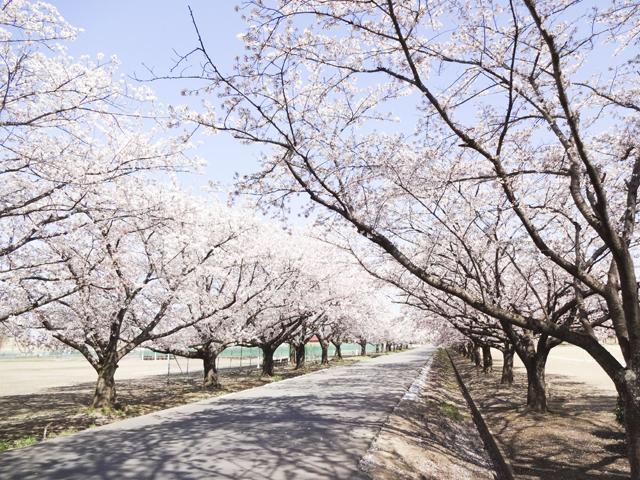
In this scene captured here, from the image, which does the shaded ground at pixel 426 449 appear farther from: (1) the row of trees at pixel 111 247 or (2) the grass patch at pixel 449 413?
(1) the row of trees at pixel 111 247

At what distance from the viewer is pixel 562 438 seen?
9.07 meters

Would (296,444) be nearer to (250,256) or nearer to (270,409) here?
(270,409)

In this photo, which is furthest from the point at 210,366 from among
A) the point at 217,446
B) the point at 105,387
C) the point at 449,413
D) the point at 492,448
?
the point at 492,448

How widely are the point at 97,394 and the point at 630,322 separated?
13.9 meters

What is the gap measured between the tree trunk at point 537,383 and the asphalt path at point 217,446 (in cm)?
442

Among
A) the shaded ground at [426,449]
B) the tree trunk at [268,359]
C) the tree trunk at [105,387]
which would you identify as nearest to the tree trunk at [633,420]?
the shaded ground at [426,449]

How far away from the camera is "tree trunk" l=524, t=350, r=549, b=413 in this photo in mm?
11562

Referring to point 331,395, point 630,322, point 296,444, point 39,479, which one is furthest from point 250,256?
point 630,322

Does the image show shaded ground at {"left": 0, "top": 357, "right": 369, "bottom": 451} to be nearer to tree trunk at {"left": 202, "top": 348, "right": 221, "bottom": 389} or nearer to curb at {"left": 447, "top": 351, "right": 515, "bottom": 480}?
tree trunk at {"left": 202, "top": 348, "right": 221, "bottom": 389}

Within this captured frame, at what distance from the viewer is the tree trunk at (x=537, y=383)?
1156 centimetres

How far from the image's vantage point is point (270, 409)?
11398mm

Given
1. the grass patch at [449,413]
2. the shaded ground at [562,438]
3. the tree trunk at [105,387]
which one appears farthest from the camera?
Answer: the tree trunk at [105,387]

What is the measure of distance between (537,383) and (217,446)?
973 centimetres

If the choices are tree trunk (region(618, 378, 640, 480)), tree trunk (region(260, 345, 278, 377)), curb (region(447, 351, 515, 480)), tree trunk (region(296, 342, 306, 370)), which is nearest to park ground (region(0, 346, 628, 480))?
curb (region(447, 351, 515, 480))
